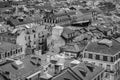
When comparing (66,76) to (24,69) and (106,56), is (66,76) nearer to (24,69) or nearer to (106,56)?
(24,69)

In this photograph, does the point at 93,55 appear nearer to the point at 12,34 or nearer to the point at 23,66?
the point at 23,66

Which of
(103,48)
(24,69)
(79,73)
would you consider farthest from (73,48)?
(79,73)

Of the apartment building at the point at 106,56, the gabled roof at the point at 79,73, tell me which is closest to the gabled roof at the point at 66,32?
the apartment building at the point at 106,56

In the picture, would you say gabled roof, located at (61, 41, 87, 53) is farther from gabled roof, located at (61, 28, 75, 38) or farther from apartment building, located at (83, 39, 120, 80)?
gabled roof, located at (61, 28, 75, 38)

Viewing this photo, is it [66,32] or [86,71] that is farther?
[66,32]

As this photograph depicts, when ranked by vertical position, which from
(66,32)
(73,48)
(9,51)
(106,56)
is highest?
(106,56)

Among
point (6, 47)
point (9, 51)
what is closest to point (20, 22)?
point (6, 47)

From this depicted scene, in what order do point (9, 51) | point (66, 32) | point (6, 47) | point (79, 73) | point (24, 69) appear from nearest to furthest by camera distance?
point (79, 73) → point (24, 69) → point (9, 51) → point (6, 47) → point (66, 32)

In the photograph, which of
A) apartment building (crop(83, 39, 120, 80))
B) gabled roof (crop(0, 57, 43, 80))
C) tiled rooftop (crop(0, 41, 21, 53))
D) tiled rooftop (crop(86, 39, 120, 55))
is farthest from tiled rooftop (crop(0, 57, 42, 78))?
tiled rooftop (crop(86, 39, 120, 55))

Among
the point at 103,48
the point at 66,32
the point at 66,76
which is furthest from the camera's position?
the point at 66,32

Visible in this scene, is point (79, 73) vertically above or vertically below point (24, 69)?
above

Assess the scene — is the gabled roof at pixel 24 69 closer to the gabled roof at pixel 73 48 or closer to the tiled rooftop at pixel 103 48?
the tiled rooftop at pixel 103 48
